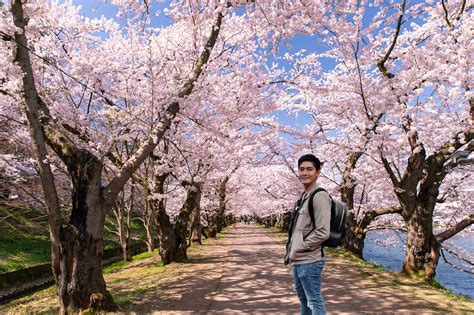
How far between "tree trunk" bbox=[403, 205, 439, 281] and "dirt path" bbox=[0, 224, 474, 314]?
0.62m

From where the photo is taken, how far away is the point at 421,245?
8.92 m

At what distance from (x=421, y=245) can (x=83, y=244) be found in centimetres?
810

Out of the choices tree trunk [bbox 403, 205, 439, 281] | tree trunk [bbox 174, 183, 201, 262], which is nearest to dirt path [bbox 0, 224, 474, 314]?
tree trunk [bbox 403, 205, 439, 281]

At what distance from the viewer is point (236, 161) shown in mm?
18469

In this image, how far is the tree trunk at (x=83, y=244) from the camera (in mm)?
5344

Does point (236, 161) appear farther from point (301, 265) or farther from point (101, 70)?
point (301, 265)

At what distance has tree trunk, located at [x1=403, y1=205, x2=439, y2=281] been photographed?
8.87 meters

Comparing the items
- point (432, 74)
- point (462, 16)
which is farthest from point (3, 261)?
point (462, 16)

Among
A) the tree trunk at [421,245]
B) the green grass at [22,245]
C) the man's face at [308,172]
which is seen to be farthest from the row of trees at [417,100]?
the green grass at [22,245]

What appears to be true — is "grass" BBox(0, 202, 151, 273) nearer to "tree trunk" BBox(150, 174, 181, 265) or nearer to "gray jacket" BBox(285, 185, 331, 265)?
"tree trunk" BBox(150, 174, 181, 265)

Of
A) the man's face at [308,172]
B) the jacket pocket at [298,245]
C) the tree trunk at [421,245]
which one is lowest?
the tree trunk at [421,245]

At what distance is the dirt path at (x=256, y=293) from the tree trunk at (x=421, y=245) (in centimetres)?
62

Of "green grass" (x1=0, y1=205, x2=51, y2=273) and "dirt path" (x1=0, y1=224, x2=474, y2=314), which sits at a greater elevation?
"green grass" (x1=0, y1=205, x2=51, y2=273)

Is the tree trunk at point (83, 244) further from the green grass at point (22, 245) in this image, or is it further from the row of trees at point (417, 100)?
the green grass at point (22, 245)
